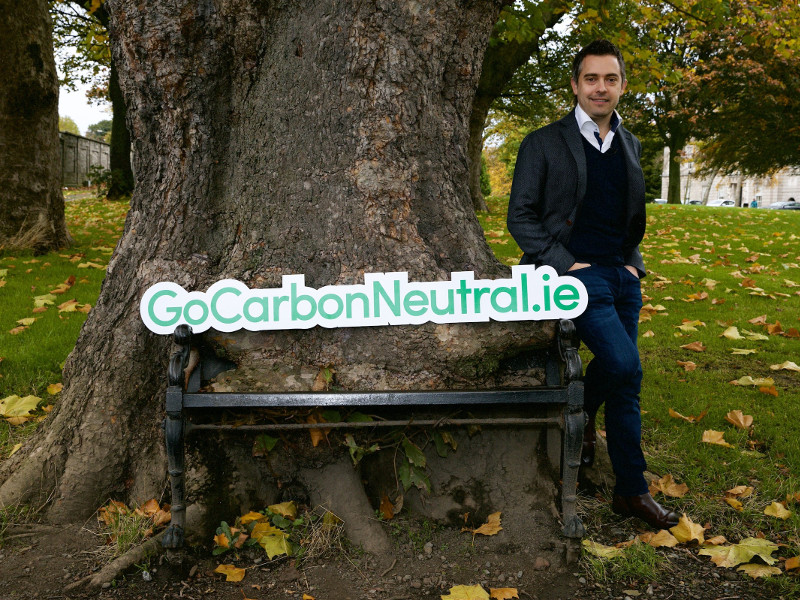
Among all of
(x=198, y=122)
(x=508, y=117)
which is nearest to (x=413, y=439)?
(x=198, y=122)

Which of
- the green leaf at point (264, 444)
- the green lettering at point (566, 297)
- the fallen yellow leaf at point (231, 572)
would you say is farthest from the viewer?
the green leaf at point (264, 444)

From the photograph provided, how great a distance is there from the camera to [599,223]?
2873 mm

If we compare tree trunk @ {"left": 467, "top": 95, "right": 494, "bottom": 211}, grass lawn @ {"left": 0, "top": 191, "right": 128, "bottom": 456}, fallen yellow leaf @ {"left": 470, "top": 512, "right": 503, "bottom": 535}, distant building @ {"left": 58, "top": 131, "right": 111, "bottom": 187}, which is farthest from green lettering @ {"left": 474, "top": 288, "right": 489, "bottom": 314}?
distant building @ {"left": 58, "top": 131, "right": 111, "bottom": 187}

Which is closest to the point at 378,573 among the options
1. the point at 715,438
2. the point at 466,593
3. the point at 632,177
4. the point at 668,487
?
the point at 466,593

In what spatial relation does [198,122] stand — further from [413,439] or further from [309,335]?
[413,439]

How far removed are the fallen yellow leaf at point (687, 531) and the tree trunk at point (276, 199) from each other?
1.04m

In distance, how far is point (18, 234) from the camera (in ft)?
23.7

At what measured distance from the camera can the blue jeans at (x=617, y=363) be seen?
2738 millimetres

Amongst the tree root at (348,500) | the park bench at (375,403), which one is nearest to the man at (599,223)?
the park bench at (375,403)

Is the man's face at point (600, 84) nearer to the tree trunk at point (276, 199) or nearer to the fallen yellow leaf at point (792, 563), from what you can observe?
the tree trunk at point (276, 199)

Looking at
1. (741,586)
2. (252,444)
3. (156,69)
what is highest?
(156,69)

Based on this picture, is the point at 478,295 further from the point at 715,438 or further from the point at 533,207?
the point at 715,438

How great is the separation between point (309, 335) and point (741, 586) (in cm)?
196

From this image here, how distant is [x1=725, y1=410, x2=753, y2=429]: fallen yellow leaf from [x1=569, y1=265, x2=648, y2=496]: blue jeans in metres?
1.29
